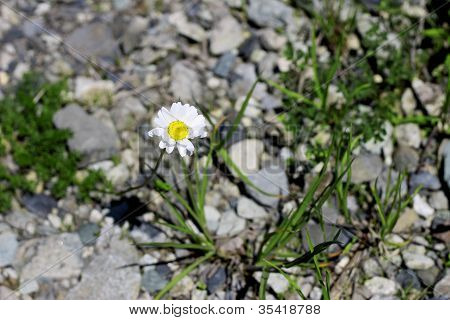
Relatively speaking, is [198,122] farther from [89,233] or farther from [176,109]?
[89,233]

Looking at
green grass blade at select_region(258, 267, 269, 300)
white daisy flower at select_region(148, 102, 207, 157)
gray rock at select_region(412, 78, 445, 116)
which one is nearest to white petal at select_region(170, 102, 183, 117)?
white daisy flower at select_region(148, 102, 207, 157)

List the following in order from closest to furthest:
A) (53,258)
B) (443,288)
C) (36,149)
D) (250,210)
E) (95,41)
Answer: (443,288)
(53,258)
(250,210)
(36,149)
(95,41)

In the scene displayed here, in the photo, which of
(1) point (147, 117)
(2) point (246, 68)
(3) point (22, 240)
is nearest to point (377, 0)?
(2) point (246, 68)

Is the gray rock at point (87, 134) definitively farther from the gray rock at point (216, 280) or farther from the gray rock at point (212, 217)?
the gray rock at point (216, 280)

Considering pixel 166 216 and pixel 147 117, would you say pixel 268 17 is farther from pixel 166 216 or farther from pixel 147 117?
pixel 166 216

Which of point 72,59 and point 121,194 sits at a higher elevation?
point 72,59

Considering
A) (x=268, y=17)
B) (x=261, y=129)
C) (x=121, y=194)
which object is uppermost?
(x=268, y=17)

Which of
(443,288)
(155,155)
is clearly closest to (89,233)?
(155,155)
